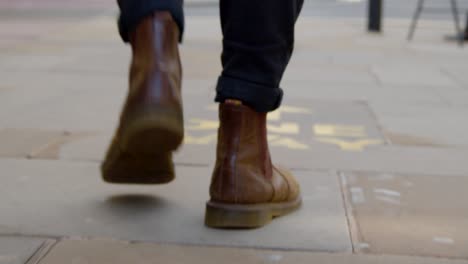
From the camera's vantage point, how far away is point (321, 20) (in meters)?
7.57

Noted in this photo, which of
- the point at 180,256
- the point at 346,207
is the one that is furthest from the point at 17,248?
the point at 346,207

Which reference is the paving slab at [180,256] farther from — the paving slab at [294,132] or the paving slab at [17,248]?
the paving slab at [294,132]

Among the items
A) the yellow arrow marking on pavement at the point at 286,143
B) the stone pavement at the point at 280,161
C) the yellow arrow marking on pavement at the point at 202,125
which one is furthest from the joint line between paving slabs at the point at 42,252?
the yellow arrow marking on pavement at the point at 202,125

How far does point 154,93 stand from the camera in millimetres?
1259

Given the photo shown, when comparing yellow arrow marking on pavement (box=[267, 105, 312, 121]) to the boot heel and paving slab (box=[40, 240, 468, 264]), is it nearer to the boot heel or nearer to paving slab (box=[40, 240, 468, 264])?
the boot heel

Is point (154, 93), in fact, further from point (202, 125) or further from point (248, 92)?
point (202, 125)

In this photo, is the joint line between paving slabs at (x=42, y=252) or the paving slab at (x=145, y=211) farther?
the paving slab at (x=145, y=211)

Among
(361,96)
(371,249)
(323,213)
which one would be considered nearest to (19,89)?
(361,96)

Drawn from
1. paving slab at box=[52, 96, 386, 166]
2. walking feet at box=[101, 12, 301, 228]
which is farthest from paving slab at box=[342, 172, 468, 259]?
paving slab at box=[52, 96, 386, 166]

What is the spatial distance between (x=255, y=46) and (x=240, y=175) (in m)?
0.26

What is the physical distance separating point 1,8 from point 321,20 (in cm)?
366

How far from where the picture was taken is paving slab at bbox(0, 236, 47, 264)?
122 cm

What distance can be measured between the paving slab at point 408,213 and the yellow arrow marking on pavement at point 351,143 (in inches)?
12.0

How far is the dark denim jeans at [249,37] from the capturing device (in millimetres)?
1278
